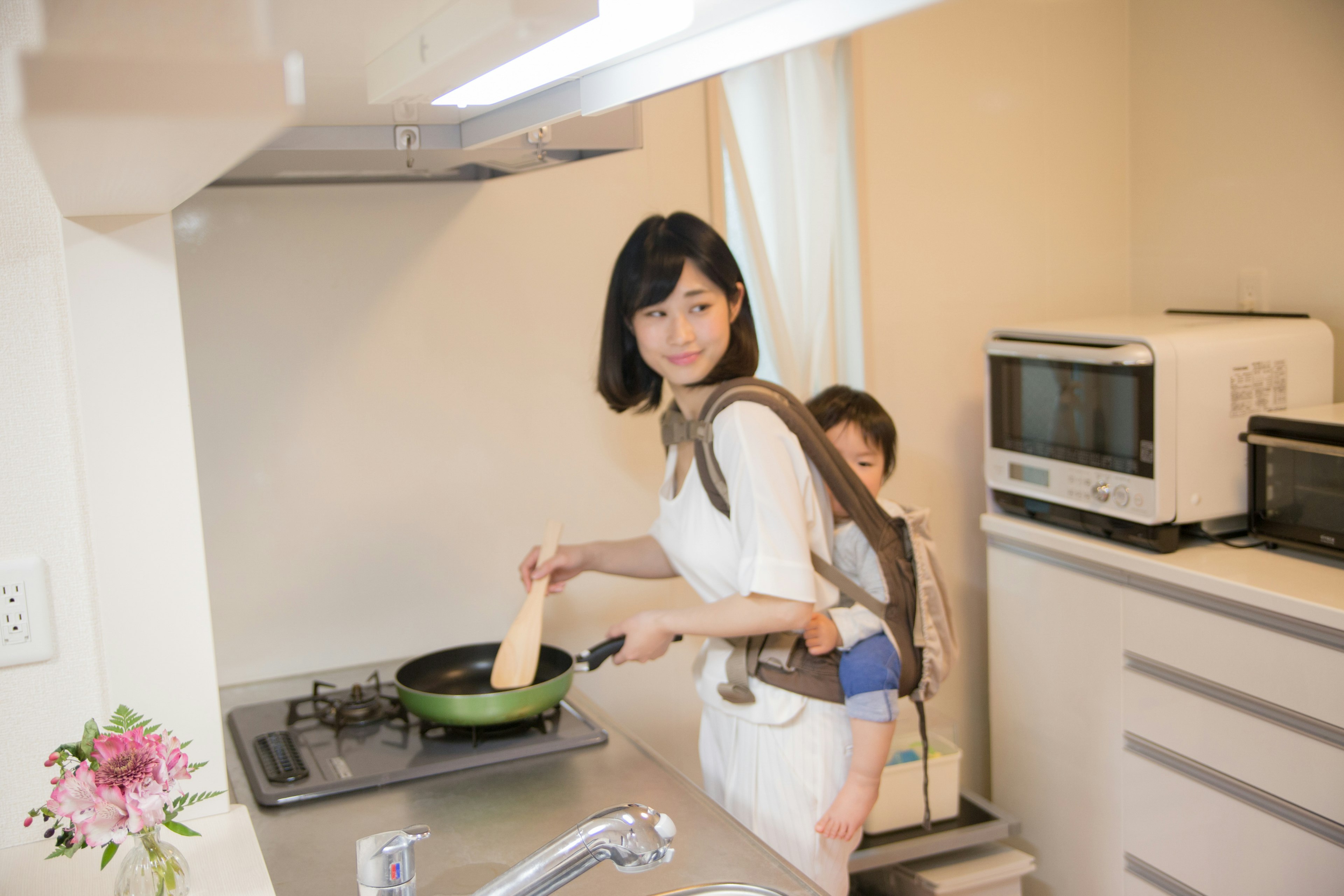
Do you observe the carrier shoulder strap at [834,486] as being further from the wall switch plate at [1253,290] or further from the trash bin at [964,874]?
the wall switch plate at [1253,290]

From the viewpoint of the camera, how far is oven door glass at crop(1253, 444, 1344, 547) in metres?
1.79

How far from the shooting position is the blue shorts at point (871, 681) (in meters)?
1.53

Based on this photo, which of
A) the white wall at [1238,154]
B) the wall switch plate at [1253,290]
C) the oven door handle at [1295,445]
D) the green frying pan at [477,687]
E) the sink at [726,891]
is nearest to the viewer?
the sink at [726,891]

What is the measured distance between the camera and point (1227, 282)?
2404 millimetres

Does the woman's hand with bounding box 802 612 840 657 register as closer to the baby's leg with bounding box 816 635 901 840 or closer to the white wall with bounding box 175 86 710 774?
the baby's leg with bounding box 816 635 901 840

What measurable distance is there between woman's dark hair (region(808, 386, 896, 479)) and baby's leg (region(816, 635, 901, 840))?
1.57ft

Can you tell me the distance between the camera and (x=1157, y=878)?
2.01 m

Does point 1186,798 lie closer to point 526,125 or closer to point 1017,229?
point 1017,229

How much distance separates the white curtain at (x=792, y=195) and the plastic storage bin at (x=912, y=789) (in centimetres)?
78

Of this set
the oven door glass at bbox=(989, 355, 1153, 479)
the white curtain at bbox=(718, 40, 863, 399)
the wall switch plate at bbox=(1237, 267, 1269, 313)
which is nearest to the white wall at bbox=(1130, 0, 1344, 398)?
the wall switch plate at bbox=(1237, 267, 1269, 313)

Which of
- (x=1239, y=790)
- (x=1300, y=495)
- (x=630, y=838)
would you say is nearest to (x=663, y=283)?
(x=630, y=838)

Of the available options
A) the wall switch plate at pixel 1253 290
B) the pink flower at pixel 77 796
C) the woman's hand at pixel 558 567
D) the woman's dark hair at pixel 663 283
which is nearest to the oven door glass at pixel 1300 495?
the wall switch plate at pixel 1253 290

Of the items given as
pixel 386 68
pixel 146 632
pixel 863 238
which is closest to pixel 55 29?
pixel 386 68

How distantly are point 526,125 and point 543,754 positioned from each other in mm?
908
